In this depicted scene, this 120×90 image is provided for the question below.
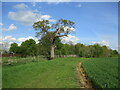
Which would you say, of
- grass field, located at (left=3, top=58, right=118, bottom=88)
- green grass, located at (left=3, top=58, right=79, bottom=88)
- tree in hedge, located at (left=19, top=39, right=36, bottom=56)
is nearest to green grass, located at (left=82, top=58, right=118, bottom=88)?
grass field, located at (left=3, top=58, right=118, bottom=88)

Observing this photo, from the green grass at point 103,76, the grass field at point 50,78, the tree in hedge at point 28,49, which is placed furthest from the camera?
the tree in hedge at point 28,49

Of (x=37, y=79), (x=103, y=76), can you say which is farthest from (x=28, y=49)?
(x=103, y=76)

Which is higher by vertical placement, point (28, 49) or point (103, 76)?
point (28, 49)

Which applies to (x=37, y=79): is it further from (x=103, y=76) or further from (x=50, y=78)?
(x=103, y=76)

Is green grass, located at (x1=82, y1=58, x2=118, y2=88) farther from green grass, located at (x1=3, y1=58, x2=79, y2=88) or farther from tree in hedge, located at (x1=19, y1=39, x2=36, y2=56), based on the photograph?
tree in hedge, located at (x1=19, y1=39, x2=36, y2=56)

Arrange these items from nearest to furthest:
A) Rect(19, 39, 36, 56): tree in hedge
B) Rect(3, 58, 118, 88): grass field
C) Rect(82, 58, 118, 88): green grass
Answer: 1. Rect(82, 58, 118, 88): green grass
2. Rect(3, 58, 118, 88): grass field
3. Rect(19, 39, 36, 56): tree in hedge

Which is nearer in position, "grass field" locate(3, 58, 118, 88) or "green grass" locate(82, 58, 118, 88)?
"green grass" locate(82, 58, 118, 88)

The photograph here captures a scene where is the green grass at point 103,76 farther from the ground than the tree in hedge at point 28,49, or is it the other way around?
the tree in hedge at point 28,49

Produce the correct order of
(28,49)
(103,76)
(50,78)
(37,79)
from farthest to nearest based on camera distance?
(28,49)
(103,76)
(50,78)
(37,79)

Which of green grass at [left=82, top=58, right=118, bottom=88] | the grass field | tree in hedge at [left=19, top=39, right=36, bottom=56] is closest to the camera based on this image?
green grass at [left=82, top=58, right=118, bottom=88]

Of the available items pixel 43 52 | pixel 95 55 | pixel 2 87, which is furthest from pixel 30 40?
pixel 2 87

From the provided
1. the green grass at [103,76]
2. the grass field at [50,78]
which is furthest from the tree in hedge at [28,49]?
the green grass at [103,76]

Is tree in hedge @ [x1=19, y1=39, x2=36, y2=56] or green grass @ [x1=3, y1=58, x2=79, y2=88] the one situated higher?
tree in hedge @ [x1=19, y1=39, x2=36, y2=56]

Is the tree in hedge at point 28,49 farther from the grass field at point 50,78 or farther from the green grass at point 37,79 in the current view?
the green grass at point 37,79
